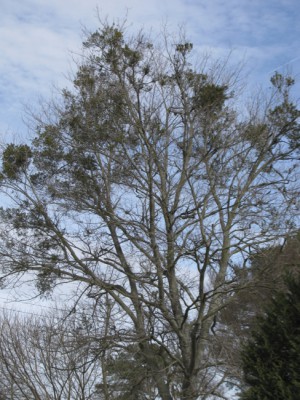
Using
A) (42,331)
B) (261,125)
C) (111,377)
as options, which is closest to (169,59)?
(261,125)

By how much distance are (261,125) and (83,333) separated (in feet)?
21.2

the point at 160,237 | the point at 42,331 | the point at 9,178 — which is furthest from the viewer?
the point at 42,331

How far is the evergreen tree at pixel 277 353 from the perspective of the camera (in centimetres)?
601

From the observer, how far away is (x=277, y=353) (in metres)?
6.45

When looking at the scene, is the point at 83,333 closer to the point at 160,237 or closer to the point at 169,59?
the point at 160,237

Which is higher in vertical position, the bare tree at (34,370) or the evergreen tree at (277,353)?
the bare tree at (34,370)

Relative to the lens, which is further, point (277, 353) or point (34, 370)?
point (34, 370)

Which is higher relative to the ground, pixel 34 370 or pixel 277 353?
pixel 34 370

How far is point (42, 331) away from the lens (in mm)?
14797

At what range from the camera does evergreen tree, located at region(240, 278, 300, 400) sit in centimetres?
601

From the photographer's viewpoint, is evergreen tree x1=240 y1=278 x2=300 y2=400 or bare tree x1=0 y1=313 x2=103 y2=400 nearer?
evergreen tree x1=240 y1=278 x2=300 y2=400

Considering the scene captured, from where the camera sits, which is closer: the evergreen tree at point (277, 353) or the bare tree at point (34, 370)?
the evergreen tree at point (277, 353)

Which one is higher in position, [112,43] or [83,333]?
[112,43]

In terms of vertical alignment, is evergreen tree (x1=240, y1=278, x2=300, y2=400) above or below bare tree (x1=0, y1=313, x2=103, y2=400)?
below
